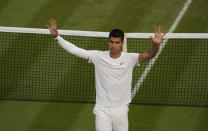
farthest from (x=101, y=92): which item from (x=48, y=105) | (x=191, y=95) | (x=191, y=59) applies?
(x=191, y=59)

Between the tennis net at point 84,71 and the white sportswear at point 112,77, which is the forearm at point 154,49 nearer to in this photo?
the white sportswear at point 112,77

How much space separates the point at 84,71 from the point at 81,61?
57 cm

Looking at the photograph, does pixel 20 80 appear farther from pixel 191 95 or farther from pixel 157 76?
pixel 191 95

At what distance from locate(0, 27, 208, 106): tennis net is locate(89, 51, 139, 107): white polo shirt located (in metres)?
3.71

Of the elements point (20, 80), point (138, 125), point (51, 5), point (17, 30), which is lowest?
point (138, 125)

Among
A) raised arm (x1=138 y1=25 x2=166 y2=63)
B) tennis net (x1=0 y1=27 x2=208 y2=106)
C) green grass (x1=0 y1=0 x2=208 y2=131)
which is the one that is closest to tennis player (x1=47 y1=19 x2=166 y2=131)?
raised arm (x1=138 y1=25 x2=166 y2=63)

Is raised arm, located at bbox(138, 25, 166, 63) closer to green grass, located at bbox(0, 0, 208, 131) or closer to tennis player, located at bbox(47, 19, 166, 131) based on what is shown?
tennis player, located at bbox(47, 19, 166, 131)

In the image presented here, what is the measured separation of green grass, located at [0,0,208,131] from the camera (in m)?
12.8

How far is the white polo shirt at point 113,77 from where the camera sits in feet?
30.3

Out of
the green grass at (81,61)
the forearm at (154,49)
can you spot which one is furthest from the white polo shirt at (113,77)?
the green grass at (81,61)

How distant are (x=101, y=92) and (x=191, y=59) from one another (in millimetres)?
6927

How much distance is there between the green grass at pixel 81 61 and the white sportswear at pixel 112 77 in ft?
11.3

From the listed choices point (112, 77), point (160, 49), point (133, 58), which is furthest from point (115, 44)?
point (160, 49)

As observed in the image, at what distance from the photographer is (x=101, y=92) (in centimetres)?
935
